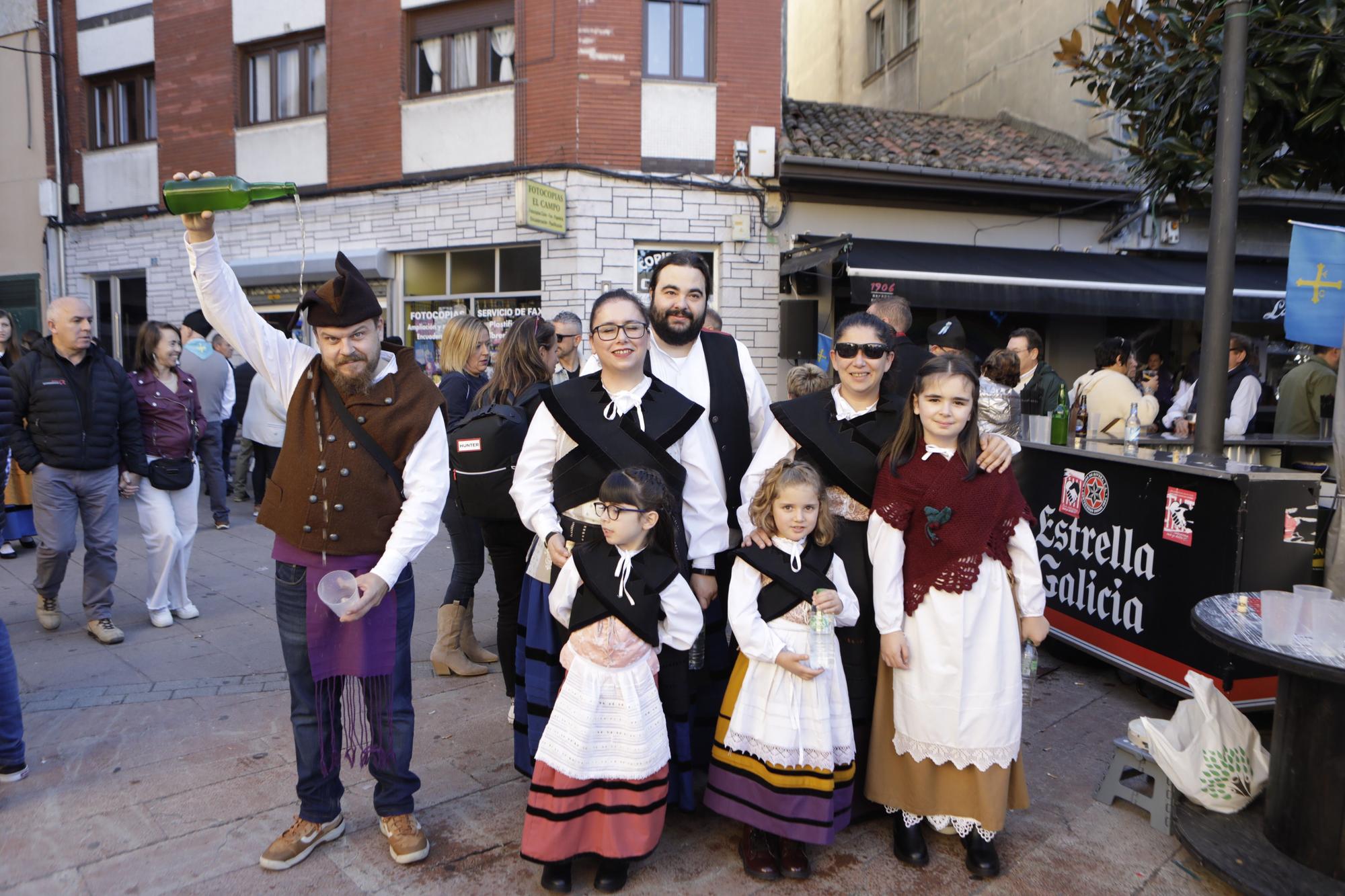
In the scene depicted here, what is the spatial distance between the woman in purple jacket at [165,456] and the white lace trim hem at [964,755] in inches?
184

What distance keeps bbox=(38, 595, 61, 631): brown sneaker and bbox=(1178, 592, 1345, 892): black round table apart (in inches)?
234

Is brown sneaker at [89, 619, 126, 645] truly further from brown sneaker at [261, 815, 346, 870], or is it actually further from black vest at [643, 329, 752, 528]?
black vest at [643, 329, 752, 528]

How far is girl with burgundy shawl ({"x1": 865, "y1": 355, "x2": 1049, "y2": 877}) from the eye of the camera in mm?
2961

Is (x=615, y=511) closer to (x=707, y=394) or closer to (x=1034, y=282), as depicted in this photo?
(x=707, y=394)

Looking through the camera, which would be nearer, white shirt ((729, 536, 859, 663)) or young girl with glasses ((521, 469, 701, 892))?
young girl with glasses ((521, 469, 701, 892))

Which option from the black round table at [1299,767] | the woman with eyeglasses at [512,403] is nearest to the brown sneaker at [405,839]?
the woman with eyeglasses at [512,403]

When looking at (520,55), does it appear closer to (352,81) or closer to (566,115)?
(566,115)

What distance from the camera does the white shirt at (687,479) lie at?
3.15 meters

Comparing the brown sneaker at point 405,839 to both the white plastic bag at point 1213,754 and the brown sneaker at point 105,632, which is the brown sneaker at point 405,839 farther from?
the brown sneaker at point 105,632

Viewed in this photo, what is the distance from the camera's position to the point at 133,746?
385 centimetres

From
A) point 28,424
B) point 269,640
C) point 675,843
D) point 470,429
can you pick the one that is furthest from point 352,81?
point 675,843

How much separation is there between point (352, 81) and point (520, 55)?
2.49m

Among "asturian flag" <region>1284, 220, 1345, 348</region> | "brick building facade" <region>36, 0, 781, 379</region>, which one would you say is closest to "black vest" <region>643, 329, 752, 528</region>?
"asturian flag" <region>1284, 220, 1345, 348</region>

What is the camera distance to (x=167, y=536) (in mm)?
5547
